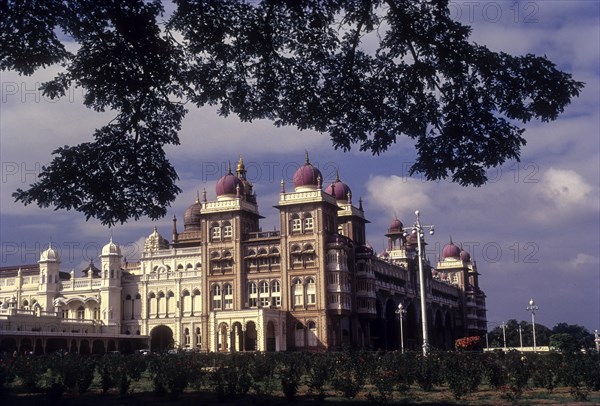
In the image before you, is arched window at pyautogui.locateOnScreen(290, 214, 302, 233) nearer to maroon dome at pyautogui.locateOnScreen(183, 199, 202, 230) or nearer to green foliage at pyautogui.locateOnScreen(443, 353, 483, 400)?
maroon dome at pyautogui.locateOnScreen(183, 199, 202, 230)

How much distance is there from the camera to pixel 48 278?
8375 cm

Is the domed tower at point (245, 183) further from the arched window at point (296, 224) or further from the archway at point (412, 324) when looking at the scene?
the archway at point (412, 324)

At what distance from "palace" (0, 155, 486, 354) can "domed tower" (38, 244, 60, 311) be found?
130 millimetres

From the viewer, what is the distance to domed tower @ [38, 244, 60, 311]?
8300 cm

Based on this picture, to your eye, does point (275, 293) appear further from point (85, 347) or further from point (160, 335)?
point (85, 347)

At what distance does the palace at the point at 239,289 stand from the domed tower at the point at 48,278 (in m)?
0.13

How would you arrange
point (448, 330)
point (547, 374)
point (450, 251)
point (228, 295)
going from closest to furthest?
point (547, 374) → point (228, 295) → point (448, 330) → point (450, 251)

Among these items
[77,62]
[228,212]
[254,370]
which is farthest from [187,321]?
[77,62]

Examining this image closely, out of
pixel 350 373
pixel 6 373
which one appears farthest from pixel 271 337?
pixel 6 373

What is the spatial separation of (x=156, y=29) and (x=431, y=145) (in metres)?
6.24

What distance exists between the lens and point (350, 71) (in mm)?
14945

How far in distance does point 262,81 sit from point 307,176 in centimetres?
5501

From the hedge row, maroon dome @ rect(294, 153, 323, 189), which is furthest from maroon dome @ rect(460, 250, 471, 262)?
the hedge row

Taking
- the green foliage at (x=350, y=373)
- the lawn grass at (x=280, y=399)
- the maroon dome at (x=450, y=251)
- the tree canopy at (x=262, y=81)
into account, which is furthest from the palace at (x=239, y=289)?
the tree canopy at (x=262, y=81)
